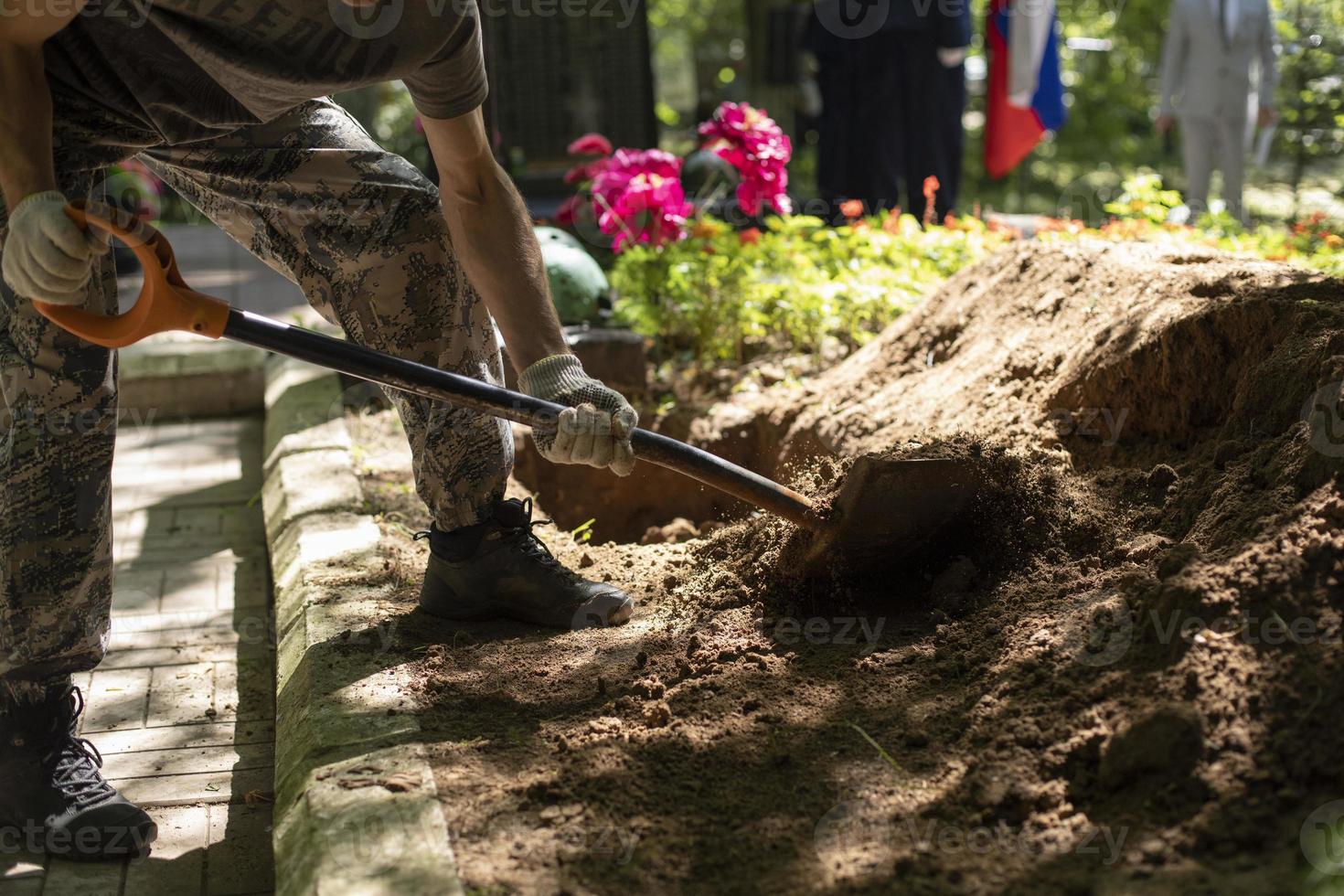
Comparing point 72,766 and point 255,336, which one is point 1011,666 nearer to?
point 255,336

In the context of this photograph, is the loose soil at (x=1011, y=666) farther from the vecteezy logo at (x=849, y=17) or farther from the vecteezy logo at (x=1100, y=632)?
the vecteezy logo at (x=849, y=17)

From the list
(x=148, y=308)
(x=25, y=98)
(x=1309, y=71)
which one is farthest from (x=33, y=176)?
(x=1309, y=71)

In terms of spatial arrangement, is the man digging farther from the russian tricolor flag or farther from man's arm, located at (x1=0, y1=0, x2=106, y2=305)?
the russian tricolor flag

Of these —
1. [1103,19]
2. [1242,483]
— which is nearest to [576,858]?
[1242,483]

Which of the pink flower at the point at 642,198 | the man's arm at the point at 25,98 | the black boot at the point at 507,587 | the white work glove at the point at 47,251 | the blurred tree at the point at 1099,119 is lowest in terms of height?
the blurred tree at the point at 1099,119

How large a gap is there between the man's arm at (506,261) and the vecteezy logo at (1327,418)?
1.33m

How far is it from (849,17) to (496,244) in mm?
6460

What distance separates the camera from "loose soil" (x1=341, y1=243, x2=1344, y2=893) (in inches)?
72.4

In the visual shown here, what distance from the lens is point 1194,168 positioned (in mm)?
8672

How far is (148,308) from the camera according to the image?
2.25 metres

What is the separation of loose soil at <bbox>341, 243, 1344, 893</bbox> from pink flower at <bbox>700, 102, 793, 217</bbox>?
1.78 m

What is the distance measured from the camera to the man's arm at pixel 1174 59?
8195mm

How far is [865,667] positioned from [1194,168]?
290 inches

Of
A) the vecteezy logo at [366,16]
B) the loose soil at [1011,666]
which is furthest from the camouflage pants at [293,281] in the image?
the loose soil at [1011,666]
